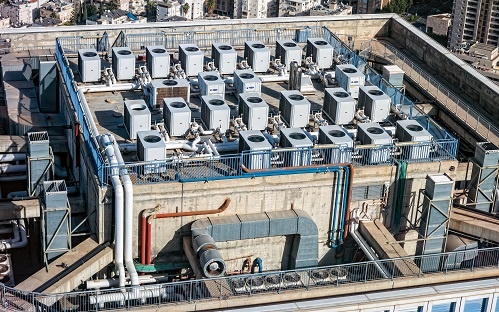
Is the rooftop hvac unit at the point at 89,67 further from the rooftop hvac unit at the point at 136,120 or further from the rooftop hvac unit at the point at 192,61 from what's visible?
the rooftop hvac unit at the point at 136,120

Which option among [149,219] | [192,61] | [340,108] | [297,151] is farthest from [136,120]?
[340,108]

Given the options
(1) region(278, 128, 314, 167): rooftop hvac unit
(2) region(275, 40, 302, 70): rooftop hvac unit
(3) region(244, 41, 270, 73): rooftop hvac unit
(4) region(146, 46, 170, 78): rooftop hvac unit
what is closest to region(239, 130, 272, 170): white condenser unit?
(1) region(278, 128, 314, 167): rooftop hvac unit

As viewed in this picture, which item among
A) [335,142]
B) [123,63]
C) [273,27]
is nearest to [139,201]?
[335,142]

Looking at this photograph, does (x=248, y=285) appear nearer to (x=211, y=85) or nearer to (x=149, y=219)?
(x=149, y=219)

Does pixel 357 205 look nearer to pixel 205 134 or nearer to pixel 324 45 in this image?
pixel 205 134

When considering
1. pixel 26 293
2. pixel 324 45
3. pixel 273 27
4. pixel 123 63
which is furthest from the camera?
pixel 273 27

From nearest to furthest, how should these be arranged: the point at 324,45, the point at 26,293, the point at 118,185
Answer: the point at 26,293 → the point at 118,185 → the point at 324,45
